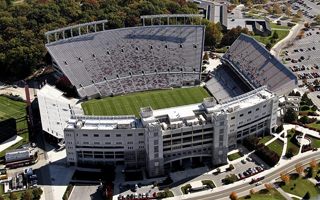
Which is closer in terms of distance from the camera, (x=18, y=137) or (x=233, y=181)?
(x=233, y=181)

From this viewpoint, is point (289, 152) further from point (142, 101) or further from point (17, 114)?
point (17, 114)

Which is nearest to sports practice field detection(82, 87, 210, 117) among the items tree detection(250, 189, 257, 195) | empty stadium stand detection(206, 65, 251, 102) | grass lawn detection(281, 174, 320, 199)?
empty stadium stand detection(206, 65, 251, 102)

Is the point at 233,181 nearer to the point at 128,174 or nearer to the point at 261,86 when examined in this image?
the point at 128,174

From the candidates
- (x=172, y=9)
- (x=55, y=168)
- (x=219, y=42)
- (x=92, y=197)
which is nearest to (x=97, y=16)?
(x=172, y=9)

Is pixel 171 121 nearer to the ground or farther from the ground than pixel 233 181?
farther from the ground

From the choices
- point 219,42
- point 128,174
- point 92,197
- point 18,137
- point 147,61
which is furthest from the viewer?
point 219,42

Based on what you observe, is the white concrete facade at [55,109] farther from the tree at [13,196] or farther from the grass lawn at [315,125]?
the grass lawn at [315,125]

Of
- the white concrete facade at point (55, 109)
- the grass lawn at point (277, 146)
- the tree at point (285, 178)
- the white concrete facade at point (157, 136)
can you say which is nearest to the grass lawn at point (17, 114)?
the white concrete facade at point (55, 109)
